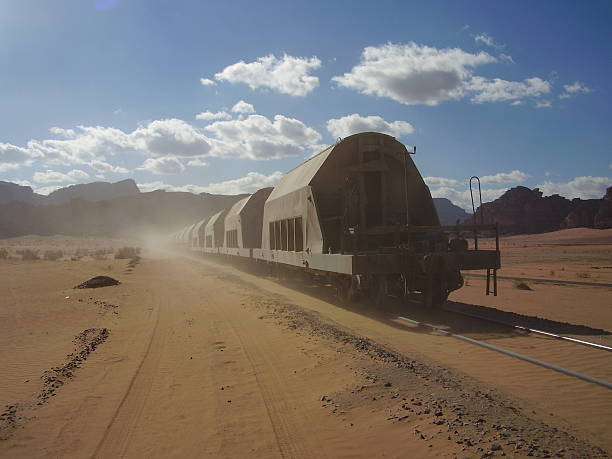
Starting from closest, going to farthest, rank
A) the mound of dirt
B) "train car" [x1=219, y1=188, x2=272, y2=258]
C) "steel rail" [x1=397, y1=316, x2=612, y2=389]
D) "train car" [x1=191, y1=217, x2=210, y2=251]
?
1. "steel rail" [x1=397, y1=316, x2=612, y2=389]
2. the mound of dirt
3. "train car" [x1=219, y1=188, x2=272, y2=258]
4. "train car" [x1=191, y1=217, x2=210, y2=251]

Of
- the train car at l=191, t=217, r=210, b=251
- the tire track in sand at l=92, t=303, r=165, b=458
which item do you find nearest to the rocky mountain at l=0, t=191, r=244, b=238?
the train car at l=191, t=217, r=210, b=251

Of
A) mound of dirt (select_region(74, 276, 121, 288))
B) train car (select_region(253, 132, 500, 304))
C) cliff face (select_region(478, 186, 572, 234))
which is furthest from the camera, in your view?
cliff face (select_region(478, 186, 572, 234))

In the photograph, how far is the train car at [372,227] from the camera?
9352 mm

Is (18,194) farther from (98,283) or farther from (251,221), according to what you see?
(98,283)

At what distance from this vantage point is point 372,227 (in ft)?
36.3

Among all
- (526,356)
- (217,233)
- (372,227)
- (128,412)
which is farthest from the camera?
(217,233)

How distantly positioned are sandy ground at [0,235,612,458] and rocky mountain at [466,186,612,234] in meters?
88.7

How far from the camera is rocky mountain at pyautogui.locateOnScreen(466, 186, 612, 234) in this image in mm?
88812

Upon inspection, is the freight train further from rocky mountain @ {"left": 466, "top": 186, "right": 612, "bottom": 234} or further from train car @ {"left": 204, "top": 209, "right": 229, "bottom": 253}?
rocky mountain @ {"left": 466, "top": 186, "right": 612, "bottom": 234}

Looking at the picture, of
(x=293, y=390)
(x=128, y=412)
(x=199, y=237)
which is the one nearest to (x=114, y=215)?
(x=199, y=237)

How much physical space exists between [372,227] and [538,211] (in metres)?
99.4

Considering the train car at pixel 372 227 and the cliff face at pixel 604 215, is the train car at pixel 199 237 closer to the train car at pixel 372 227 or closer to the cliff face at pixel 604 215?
the train car at pixel 372 227

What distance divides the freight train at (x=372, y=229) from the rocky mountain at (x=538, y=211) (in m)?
83.7

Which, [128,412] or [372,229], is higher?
[372,229]
